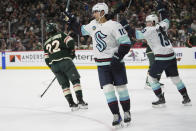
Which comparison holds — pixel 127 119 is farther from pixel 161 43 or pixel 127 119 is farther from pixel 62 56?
pixel 62 56

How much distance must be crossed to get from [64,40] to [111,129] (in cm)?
185

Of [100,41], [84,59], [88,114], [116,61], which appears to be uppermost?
[100,41]

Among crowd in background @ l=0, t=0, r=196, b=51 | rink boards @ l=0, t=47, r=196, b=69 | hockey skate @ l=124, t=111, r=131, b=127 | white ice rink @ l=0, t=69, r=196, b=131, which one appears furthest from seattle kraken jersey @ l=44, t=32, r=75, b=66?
rink boards @ l=0, t=47, r=196, b=69

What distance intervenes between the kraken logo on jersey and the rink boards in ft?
28.3

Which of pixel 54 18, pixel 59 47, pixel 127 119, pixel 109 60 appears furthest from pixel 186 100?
pixel 54 18

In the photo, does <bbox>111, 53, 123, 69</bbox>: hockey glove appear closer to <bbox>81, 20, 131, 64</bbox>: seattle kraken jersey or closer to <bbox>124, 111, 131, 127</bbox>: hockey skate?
<bbox>81, 20, 131, 64</bbox>: seattle kraken jersey

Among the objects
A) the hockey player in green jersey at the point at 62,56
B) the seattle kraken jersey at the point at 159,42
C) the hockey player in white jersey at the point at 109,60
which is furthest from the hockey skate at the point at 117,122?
the seattle kraken jersey at the point at 159,42

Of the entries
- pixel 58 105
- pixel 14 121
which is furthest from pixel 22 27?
pixel 14 121

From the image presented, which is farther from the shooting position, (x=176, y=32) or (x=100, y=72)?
(x=176, y=32)

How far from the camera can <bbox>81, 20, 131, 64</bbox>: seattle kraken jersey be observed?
3744 millimetres

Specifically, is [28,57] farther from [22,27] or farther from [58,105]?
[58,105]

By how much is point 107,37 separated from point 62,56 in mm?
1530

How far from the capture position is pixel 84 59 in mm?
13422

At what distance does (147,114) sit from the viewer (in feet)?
15.4
